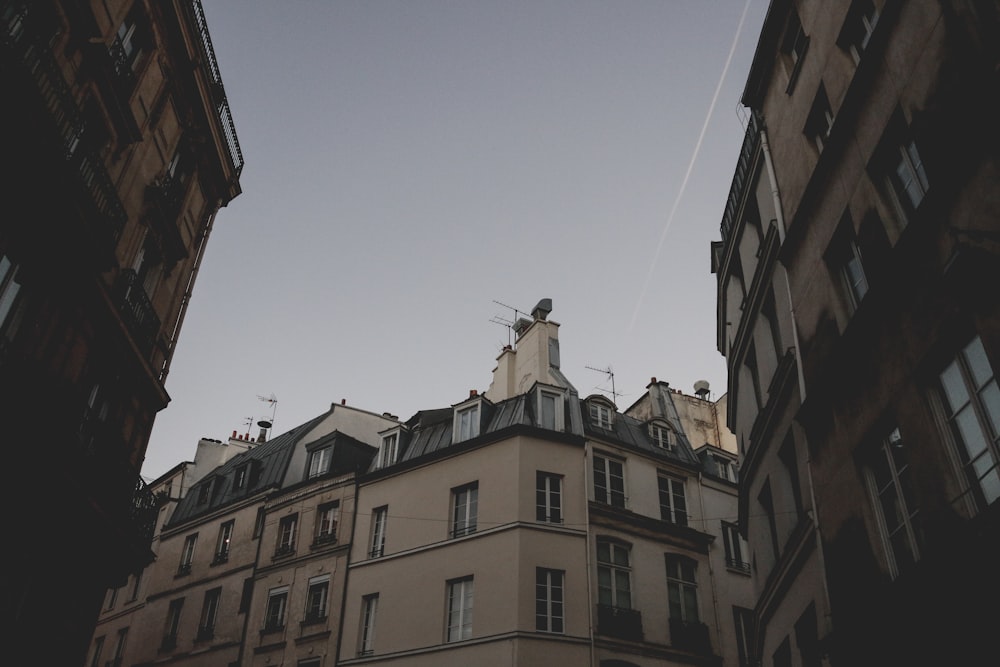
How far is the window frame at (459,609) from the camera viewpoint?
23406 millimetres

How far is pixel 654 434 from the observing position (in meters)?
29.6

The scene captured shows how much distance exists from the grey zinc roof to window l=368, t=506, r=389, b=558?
5.81 m

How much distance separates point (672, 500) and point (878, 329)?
18120mm

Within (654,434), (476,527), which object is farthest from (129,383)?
(654,434)

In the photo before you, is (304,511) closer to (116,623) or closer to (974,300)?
(116,623)

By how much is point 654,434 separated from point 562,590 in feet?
27.4

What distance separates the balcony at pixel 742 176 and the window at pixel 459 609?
42.5 ft

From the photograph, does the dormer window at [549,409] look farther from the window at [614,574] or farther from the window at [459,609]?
the window at [459,609]

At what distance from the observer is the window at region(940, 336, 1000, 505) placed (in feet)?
25.8

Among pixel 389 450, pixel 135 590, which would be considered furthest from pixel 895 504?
pixel 135 590

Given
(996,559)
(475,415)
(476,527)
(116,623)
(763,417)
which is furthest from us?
(116,623)

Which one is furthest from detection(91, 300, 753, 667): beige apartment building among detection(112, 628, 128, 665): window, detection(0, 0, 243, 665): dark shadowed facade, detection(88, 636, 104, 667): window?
detection(0, 0, 243, 665): dark shadowed facade

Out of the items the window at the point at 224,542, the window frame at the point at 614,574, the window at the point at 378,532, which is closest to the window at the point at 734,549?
the window frame at the point at 614,574

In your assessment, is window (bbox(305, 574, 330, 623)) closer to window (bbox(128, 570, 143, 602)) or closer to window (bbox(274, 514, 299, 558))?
window (bbox(274, 514, 299, 558))
